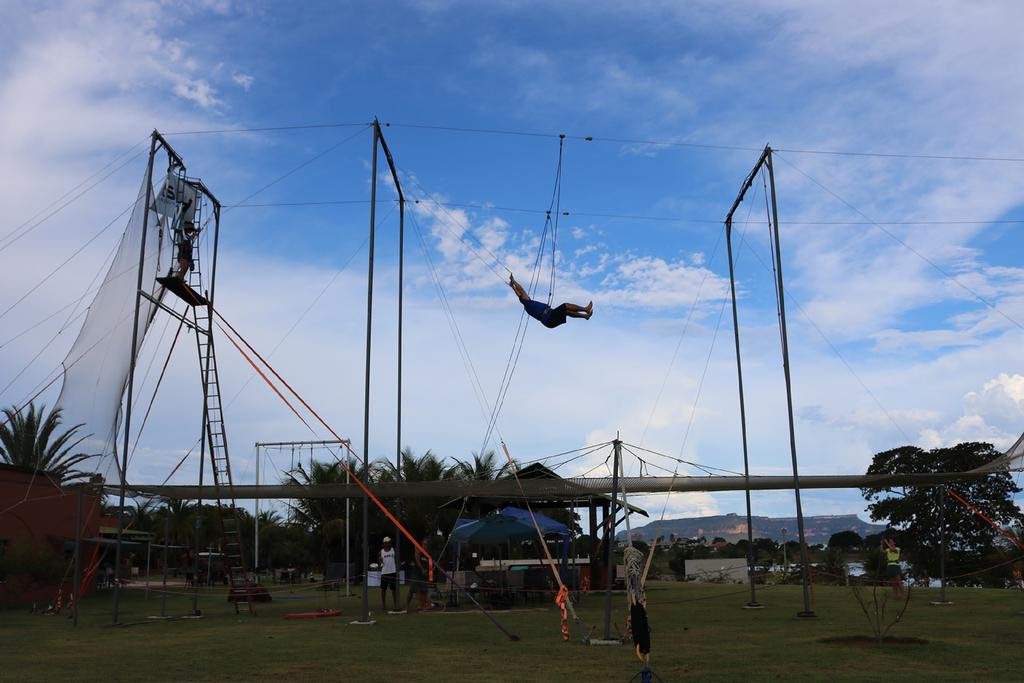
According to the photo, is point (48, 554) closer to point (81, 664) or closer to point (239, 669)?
point (81, 664)

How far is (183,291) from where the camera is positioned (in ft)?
60.1

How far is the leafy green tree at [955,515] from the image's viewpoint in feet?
121

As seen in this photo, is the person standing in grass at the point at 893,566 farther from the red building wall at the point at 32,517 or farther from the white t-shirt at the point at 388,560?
the red building wall at the point at 32,517

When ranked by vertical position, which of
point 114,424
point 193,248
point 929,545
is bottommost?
point 929,545

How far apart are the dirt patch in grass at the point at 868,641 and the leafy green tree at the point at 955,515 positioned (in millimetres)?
25556

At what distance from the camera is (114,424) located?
17.1 meters

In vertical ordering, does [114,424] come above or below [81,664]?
above

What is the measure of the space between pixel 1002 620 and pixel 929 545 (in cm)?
2647

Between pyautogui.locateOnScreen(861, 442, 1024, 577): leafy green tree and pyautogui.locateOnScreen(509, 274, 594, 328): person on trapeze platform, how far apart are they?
84.5ft

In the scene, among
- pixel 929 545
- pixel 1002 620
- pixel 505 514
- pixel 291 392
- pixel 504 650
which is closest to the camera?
pixel 504 650

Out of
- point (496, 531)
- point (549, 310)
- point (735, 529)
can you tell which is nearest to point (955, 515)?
point (735, 529)

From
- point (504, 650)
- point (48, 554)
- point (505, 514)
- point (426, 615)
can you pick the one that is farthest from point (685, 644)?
point (48, 554)

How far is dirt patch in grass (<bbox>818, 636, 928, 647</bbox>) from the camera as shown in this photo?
11.4 metres

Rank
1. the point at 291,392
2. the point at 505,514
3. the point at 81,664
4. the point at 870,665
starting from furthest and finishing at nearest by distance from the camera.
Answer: the point at 505,514
the point at 291,392
the point at 81,664
the point at 870,665
